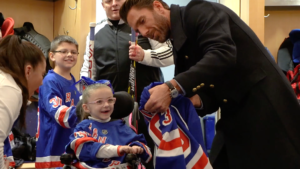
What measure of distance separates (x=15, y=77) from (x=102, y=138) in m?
0.72

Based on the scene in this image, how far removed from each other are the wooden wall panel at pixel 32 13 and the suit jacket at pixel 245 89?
2721mm

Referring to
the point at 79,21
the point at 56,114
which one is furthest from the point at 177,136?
the point at 79,21

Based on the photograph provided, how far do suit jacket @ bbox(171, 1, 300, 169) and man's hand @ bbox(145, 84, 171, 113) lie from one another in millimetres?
133

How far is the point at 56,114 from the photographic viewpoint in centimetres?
236

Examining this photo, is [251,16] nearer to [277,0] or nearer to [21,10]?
[277,0]

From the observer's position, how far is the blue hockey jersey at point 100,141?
6.60 ft

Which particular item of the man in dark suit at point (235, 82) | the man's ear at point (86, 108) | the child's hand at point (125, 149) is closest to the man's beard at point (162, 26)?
the man in dark suit at point (235, 82)

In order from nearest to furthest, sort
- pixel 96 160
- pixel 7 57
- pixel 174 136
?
pixel 174 136, pixel 7 57, pixel 96 160

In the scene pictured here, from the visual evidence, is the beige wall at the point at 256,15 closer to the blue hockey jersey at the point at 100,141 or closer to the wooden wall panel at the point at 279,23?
the wooden wall panel at the point at 279,23

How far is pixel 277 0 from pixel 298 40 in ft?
1.61

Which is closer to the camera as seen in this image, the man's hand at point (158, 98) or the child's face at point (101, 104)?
the man's hand at point (158, 98)

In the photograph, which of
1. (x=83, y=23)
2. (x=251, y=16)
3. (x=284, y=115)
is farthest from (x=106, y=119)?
(x=251, y=16)

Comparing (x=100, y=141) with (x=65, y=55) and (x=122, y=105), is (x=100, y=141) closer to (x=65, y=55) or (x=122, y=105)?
(x=122, y=105)

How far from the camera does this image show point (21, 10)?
3.80 meters
